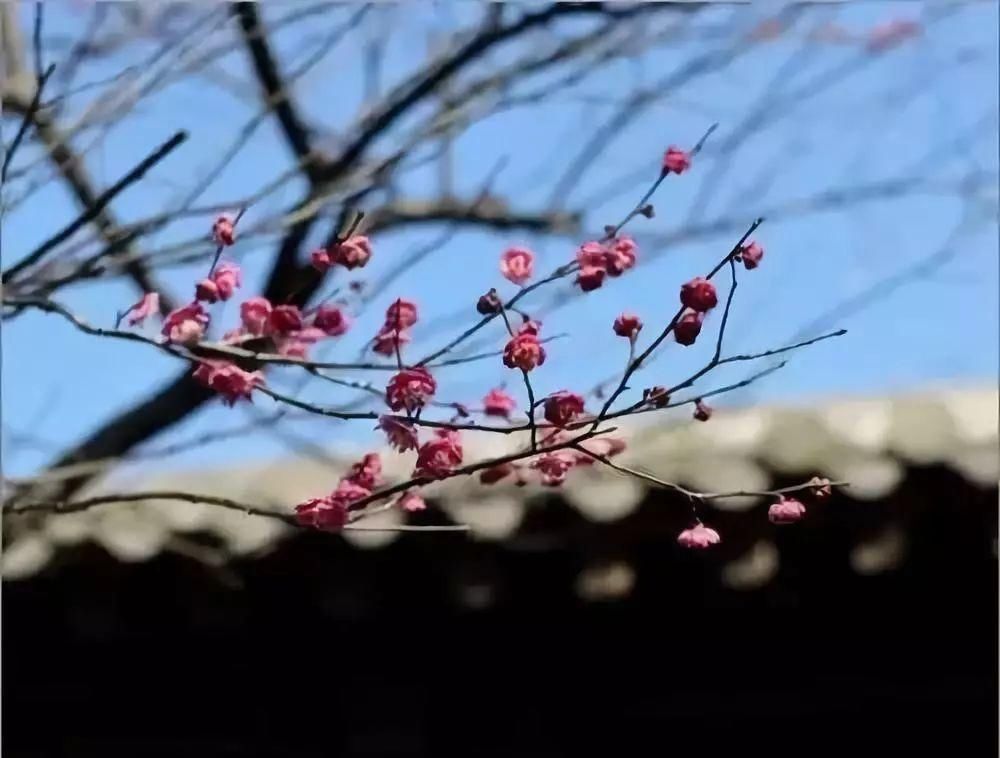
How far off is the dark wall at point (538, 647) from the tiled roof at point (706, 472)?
27 millimetres

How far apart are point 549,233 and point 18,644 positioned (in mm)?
1179

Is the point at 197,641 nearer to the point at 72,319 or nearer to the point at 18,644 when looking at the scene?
the point at 18,644

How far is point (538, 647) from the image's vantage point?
1787 millimetres

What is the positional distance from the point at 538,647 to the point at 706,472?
0.36 m

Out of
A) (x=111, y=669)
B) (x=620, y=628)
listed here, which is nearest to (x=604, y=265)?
(x=620, y=628)

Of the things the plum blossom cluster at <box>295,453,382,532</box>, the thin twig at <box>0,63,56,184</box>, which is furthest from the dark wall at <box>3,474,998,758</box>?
the thin twig at <box>0,63,56,184</box>

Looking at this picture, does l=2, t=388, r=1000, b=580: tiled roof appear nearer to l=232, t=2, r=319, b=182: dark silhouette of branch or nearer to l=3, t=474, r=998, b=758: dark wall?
l=3, t=474, r=998, b=758: dark wall

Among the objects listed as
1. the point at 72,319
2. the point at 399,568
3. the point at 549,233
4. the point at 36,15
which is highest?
the point at 549,233

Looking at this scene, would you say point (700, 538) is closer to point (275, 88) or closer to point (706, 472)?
point (706, 472)

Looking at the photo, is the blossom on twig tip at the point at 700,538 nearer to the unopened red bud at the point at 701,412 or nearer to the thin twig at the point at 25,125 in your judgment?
the unopened red bud at the point at 701,412

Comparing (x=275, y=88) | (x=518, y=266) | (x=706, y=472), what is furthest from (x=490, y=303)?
(x=275, y=88)

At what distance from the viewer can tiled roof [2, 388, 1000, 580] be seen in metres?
1.52

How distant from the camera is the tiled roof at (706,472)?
4.97 feet

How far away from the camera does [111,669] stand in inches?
78.3
